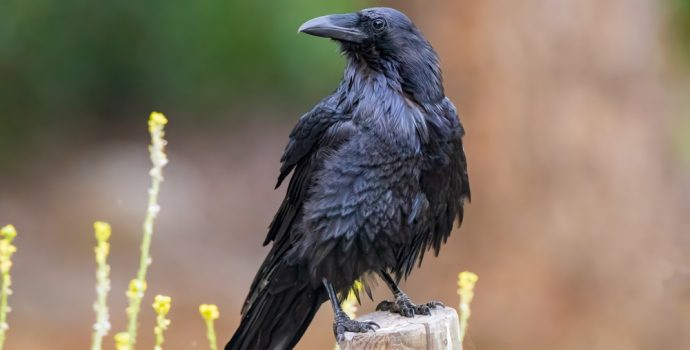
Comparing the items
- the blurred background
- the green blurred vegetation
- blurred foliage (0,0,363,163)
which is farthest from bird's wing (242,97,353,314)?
the green blurred vegetation

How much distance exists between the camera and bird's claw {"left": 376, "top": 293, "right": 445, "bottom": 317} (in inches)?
156

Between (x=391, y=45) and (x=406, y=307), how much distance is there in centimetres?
101

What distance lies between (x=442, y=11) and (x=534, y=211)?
1486 millimetres

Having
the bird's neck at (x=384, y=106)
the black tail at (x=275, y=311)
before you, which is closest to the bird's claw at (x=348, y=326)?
the black tail at (x=275, y=311)

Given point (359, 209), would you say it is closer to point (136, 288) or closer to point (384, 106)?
point (384, 106)

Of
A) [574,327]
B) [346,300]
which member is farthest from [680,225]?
[346,300]

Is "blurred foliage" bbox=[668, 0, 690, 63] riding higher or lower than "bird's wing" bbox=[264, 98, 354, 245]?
higher

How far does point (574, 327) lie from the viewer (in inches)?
295

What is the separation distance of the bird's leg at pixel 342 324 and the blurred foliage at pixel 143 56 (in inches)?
235

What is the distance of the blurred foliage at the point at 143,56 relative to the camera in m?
10.7

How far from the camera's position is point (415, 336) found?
348 centimetres

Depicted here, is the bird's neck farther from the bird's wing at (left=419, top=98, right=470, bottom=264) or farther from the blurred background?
the blurred background

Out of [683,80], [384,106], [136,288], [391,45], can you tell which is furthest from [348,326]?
[683,80]

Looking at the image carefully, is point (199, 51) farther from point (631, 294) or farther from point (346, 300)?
point (346, 300)
